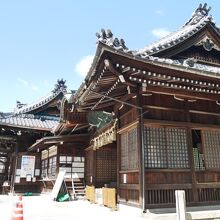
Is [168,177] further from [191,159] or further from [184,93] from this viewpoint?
[184,93]

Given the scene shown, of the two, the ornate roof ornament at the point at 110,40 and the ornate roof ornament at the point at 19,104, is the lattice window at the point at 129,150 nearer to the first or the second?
the ornate roof ornament at the point at 110,40

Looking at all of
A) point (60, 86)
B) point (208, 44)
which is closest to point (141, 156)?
point (208, 44)

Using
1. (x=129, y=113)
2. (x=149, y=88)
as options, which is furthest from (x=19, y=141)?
(x=149, y=88)

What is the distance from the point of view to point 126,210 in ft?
30.9

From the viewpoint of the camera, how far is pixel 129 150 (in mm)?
10062

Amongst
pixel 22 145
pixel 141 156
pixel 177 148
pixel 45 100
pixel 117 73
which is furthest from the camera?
pixel 45 100

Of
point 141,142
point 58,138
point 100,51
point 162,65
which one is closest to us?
point 100,51

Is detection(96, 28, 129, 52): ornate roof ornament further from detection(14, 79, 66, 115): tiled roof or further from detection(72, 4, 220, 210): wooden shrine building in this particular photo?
detection(14, 79, 66, 115): tiled roof

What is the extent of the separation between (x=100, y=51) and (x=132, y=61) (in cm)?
96

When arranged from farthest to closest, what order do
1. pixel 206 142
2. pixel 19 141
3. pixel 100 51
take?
pixel 19 141 < pixel 206 142 < pixel 100 51

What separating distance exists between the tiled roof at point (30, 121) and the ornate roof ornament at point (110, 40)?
14.5 meters

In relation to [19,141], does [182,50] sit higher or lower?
higher

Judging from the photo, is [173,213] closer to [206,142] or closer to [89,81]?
[206,142]

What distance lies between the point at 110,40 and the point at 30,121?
16821 millimetres
